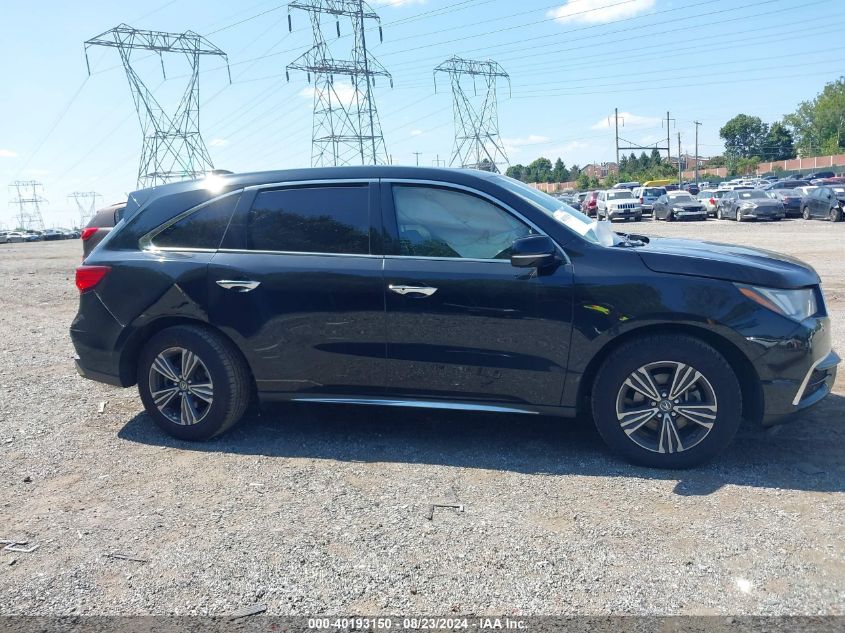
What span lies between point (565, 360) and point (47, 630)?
2.88 m

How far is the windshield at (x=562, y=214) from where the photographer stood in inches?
171

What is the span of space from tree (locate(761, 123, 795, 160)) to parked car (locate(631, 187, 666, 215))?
93.4 meters

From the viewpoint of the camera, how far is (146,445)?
4.79 meters

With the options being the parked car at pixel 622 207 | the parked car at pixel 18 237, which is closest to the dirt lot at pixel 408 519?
the parked car at pixel 622 207

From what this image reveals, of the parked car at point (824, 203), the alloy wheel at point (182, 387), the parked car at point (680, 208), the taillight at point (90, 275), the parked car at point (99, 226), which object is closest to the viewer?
the alloy wheel at point (182, 387)

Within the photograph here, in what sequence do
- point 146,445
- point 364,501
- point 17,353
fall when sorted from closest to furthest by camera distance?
1. point 364,501
2. point 146,445
3. point 17,353

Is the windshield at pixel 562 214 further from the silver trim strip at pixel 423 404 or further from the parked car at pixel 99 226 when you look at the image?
the parked car at pixel 99 226

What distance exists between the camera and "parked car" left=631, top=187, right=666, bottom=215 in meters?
38.0

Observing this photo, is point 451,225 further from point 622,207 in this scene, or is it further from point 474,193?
point 622,207

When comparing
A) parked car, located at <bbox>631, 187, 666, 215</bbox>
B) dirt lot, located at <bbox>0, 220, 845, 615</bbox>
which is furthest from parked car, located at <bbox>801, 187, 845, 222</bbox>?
dirt lot, located at <bbox>0, 220, 845, 615</bbox>

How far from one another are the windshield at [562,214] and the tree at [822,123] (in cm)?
11211

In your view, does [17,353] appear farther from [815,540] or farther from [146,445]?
[815,540]

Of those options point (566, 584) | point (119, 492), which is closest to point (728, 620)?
point (566, 584)

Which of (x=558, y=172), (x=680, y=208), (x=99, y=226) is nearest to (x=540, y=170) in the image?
(x=558, y=172)
